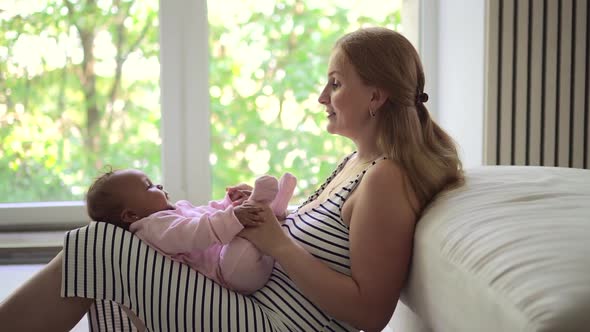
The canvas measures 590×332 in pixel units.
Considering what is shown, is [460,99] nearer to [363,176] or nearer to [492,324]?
[363,176]

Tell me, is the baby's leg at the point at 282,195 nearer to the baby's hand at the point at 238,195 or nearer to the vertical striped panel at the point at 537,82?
the baby's hand at the point at 238,195

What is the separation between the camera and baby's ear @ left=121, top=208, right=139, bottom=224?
→ 60.9 inches

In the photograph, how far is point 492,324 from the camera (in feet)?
2.83

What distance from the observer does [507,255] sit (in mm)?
917

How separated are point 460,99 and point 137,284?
1.57 m

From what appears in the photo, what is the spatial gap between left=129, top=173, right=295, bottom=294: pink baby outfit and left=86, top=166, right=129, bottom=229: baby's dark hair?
0.09 m

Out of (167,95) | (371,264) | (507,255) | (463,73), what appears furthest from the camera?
(167,95)

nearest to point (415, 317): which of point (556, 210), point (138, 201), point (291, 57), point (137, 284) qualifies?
point (556, 210)

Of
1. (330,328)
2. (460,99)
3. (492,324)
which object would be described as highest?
(460,99)

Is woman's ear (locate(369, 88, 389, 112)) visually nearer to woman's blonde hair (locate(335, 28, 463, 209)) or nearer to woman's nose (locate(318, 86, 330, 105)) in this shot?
woman's blonde hair (locate(335, 28, 463, 209))

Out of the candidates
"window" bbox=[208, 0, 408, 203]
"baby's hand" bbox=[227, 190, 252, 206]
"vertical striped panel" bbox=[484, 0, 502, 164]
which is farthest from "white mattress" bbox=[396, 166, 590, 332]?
"window" bbox=[208, 0, 408, 203]

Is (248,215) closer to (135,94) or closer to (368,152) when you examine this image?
(368,152)

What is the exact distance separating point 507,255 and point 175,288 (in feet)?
2.23

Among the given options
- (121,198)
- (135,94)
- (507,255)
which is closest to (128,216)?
(121,198)
